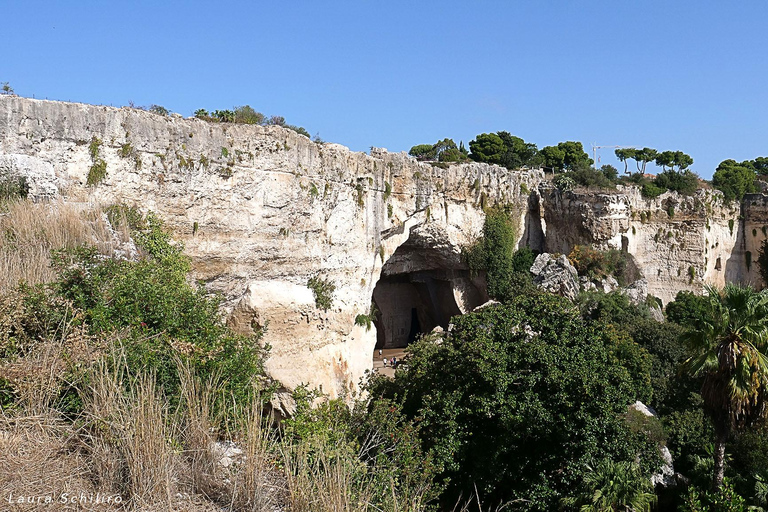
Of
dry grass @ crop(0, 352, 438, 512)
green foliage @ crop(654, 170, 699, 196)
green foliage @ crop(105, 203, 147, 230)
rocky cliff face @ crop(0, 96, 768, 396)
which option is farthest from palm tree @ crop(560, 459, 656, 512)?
green foliage @ crop(654, 170, 699, 196)

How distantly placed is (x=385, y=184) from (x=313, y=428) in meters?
10.9

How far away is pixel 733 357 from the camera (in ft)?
31.3

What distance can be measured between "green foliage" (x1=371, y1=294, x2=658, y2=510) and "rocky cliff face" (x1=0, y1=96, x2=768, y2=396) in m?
5.73

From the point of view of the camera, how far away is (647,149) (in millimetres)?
45906

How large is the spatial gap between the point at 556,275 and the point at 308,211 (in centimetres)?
1241

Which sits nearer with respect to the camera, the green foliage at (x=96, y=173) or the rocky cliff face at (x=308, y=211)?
the green foliage at (x=96, y=173)

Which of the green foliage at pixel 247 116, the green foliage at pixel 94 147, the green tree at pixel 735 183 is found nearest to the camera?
the green foliage at pixel 94 147

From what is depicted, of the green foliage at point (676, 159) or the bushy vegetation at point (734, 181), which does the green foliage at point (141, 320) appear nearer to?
the bushy vegetation at point (734, 181)

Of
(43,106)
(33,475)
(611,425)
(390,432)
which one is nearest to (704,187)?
(611,425)

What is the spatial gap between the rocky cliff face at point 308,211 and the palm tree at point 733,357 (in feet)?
31.1

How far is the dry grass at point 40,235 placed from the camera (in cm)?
839

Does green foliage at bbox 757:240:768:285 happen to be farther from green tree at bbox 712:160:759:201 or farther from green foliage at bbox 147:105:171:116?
green foliage at bbox 147:105:171:116

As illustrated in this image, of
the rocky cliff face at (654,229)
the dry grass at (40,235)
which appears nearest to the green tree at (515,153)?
the rocky cliff face at (654,229)

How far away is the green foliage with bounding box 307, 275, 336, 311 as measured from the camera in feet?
53.3
